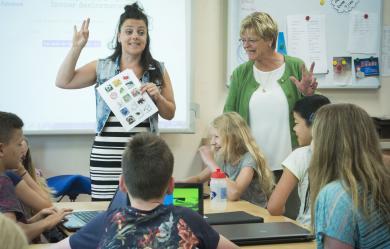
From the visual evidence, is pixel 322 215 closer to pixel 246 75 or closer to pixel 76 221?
pixel 76 221

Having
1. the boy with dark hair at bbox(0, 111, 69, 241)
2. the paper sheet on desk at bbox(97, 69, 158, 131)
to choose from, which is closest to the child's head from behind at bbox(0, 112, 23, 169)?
the boy with dark hair at bbox(0, 111, 69, 241)

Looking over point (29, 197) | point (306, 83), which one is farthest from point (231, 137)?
point (29, 197)

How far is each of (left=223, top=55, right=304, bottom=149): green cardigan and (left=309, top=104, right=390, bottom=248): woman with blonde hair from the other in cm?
148

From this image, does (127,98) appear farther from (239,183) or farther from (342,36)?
(342,36)

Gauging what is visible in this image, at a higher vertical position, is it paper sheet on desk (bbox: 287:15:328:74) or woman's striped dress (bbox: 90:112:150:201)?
paper sheet on desk (bbox: 287:15:328:74)

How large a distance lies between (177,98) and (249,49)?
1100 millimetres

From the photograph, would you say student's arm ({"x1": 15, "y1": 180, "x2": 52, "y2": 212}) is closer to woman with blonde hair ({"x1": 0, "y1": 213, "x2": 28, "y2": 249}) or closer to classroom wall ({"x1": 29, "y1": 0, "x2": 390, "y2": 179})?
woman with blonde hair ({"x1": 0, "y1": 213, "x2": 28, "y2": 249})

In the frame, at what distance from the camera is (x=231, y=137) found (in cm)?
297

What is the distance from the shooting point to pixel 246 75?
3277 millimetres

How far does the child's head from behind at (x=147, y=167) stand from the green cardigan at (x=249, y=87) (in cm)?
173

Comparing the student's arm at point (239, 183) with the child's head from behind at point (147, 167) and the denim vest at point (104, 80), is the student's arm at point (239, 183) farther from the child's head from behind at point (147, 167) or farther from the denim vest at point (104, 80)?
the child's head from behind at point (147, 167)

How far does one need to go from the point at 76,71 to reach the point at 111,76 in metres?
0.24

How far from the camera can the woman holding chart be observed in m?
3.20

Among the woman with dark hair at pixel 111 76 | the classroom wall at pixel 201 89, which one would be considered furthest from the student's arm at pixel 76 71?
the classroom wall at pixel 201 89
